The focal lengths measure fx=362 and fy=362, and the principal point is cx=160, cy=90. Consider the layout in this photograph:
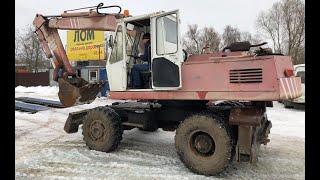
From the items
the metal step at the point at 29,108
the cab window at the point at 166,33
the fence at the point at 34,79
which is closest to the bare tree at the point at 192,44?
the cab window at the point at 166,33

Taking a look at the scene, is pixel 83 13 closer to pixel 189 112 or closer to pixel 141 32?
pixel 141 32

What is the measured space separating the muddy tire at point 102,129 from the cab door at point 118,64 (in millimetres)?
561

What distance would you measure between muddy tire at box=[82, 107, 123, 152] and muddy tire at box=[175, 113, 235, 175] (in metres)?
1.50

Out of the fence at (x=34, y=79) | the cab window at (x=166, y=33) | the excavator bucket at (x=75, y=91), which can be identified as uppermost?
the cab window at (x=166, y=33)

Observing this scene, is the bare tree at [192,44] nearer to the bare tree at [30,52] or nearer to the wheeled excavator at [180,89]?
the wheeled excavator at [180,89]

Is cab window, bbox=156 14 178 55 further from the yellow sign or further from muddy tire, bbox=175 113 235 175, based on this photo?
the yellow sign

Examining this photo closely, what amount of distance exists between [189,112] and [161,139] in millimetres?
2087

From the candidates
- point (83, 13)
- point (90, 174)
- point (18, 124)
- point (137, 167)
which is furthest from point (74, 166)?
point (18, 124)

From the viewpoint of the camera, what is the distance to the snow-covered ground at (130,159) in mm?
5996

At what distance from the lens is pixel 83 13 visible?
805 cm

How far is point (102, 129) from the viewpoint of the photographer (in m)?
7.31

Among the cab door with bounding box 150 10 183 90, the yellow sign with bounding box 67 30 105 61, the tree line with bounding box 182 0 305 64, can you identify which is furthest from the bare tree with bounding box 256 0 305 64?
the cab door with bounding box 150 10 183 90

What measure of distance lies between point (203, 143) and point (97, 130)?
2.37 metres
